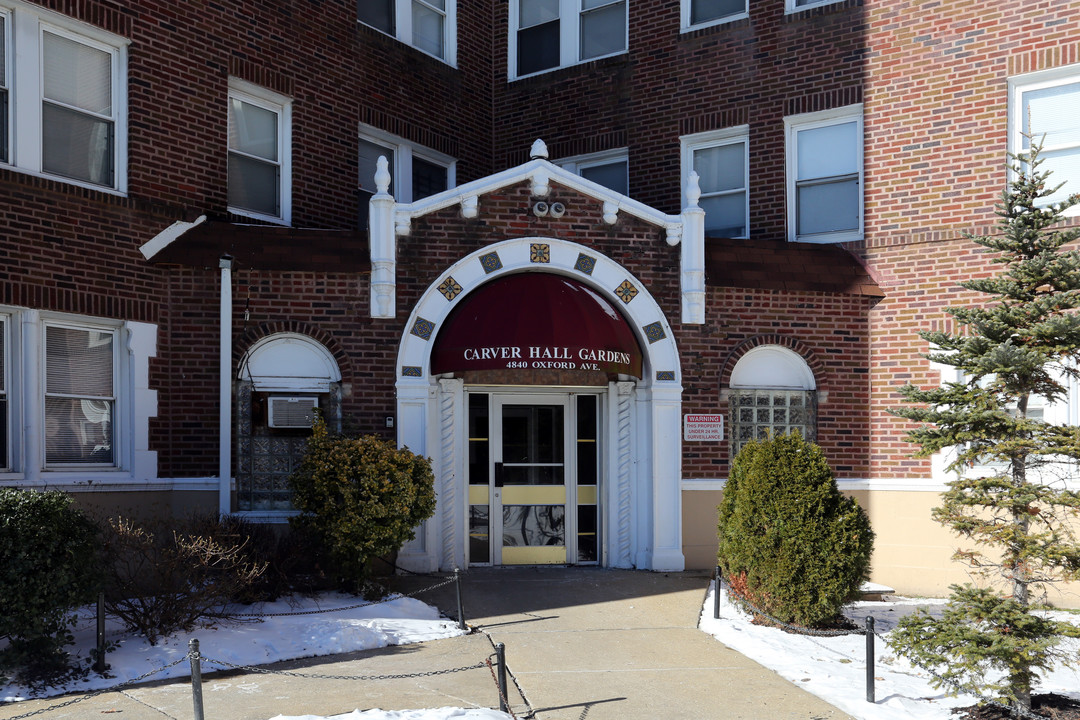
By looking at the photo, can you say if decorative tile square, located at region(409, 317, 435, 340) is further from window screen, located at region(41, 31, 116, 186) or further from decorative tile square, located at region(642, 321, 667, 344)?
window screen, located at region(41, 31, 116, 186)

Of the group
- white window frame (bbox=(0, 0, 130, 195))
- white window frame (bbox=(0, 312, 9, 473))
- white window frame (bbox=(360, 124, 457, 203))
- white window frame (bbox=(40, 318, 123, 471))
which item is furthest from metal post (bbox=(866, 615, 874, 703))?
white window frame (bbox=(360, 124, 457, 203))

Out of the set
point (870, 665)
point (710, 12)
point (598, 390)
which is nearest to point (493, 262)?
point (598, 390)

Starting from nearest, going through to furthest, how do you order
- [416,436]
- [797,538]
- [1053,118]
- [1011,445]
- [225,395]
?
1. [1011,445]
2. [797,538]
3. [225,395]
4. [416,436]
5. [1053,118]

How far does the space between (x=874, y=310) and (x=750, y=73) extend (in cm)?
383

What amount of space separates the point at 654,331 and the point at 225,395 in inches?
199

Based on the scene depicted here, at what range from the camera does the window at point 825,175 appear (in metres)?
13.4

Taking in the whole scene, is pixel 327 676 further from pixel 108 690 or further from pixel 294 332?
pixel 294 332

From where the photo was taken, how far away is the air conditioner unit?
11547 mm

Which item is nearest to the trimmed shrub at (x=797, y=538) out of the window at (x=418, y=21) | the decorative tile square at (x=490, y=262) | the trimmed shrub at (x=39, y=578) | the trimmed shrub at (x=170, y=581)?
the decorative tile square at (x=490, y=262)

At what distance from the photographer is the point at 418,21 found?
1546 centimetres

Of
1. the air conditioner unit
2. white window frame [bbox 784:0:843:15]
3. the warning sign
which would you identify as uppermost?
white window frame [bbox 784:0:843:15]

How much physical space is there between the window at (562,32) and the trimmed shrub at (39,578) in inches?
422

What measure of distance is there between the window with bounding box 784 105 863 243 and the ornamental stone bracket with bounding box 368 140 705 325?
2.22 m

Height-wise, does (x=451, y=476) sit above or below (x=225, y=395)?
below
